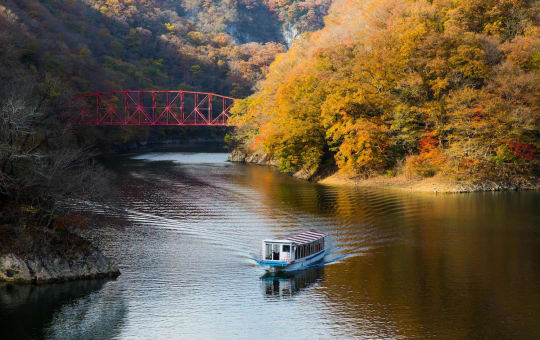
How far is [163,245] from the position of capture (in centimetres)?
3275

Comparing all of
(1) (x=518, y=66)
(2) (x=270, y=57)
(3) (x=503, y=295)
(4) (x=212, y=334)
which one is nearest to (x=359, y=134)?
(1) (x=518, y=66)

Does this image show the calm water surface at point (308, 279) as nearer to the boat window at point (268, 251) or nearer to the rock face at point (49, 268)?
the rock face at point (49, 268)

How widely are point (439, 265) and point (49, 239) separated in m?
18.3

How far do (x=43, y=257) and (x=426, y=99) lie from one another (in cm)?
4116

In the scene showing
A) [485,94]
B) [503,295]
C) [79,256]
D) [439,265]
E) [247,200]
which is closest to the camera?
[503,295]

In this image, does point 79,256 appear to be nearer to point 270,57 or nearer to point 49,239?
point 49,239

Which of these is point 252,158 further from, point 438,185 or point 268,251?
point 268,251

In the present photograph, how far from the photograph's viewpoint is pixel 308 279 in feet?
91.1

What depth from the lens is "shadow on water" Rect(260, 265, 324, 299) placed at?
84.8 feet

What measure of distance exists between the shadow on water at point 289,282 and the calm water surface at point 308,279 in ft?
0.32

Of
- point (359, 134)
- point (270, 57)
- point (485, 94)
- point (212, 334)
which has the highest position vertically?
point (270, 57)

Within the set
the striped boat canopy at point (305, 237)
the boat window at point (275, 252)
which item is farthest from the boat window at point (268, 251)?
the striped boat canopy at point (305, 237)

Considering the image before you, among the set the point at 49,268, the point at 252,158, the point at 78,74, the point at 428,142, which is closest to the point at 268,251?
the point at 49,268

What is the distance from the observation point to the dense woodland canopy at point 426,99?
5300 centimetres
